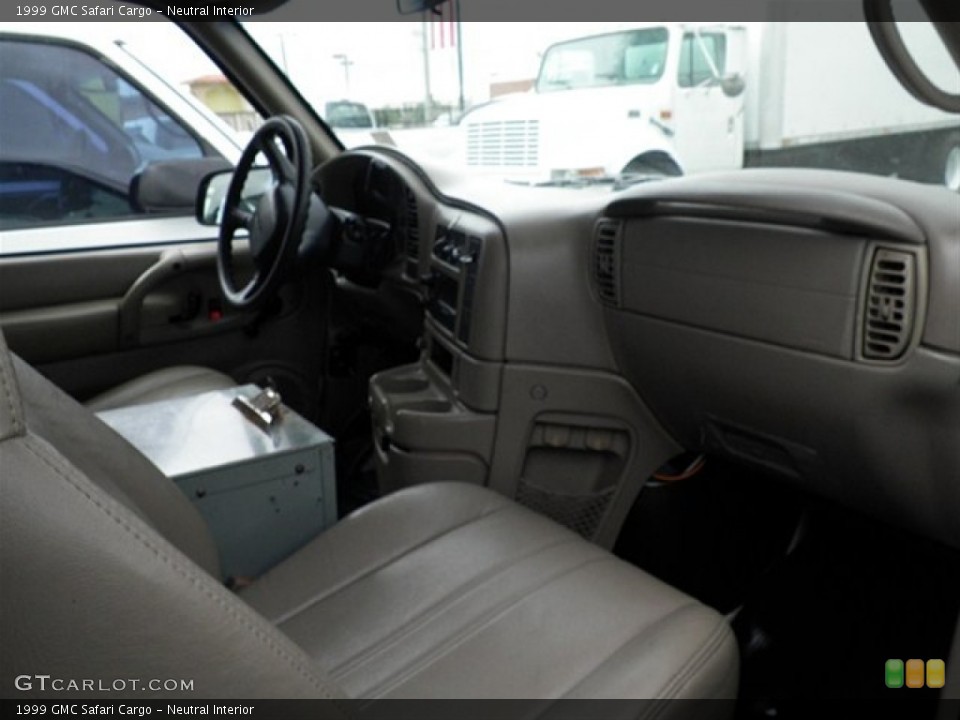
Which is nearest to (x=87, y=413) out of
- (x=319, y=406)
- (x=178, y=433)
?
(x=178, y=433)

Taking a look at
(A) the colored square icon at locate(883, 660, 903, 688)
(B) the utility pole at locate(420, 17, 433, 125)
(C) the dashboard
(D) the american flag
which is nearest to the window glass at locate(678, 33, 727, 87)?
(B) the utility pole at locate(420, 17, 433, 125)

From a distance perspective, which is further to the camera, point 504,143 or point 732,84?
point 732,84

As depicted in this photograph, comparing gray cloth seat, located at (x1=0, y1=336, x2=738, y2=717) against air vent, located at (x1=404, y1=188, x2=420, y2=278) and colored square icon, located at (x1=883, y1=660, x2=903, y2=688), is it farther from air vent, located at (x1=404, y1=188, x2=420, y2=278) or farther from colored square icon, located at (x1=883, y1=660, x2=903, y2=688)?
air vent, located at (x1=404, y1=188, x2=420, y2=278)

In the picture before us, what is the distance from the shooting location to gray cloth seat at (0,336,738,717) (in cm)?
47

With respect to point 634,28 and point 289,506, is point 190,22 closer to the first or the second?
point 289,506

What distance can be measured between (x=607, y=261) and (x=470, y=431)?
463mm

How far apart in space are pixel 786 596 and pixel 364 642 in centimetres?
91

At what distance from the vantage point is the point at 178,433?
133cm

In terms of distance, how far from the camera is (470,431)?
1.72m

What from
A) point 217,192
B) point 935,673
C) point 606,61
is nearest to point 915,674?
point 935,673

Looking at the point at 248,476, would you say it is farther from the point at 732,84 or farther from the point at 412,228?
the point at 732,84

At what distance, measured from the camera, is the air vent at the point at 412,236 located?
2.06 m

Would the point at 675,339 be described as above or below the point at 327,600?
above

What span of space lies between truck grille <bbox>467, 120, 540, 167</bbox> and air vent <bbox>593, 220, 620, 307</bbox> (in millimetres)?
1264
